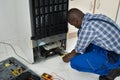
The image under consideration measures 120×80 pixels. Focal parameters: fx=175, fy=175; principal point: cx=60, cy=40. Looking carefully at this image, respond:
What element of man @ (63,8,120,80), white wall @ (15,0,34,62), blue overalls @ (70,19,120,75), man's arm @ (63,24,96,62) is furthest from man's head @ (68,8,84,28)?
white wall @ (15,0,34,62)

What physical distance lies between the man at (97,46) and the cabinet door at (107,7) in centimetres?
79

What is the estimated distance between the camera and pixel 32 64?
4.80 feet

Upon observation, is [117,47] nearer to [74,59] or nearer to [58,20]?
[74,59]

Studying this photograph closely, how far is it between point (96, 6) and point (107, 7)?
0.20 meters

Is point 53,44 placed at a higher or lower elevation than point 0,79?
higher

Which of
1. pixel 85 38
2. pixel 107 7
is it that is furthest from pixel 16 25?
pixel 107 7

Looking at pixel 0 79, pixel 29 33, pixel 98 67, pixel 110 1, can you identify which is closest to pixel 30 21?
pixel 29 33

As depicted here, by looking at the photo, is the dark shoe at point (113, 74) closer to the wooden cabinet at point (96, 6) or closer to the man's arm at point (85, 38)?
the man's arm at point (85, 38)

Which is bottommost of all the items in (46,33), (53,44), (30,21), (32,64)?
(32,64)

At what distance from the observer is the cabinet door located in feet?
6.78

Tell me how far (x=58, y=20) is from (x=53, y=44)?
0.24 m

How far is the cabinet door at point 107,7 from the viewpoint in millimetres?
2067

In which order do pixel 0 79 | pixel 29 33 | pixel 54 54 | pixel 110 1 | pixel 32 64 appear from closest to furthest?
pixel 0 79, pixel 29 33, pixel 32 64, pixel 54 54, pixel 110 1

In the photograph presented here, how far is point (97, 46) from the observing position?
1334 millimetres
